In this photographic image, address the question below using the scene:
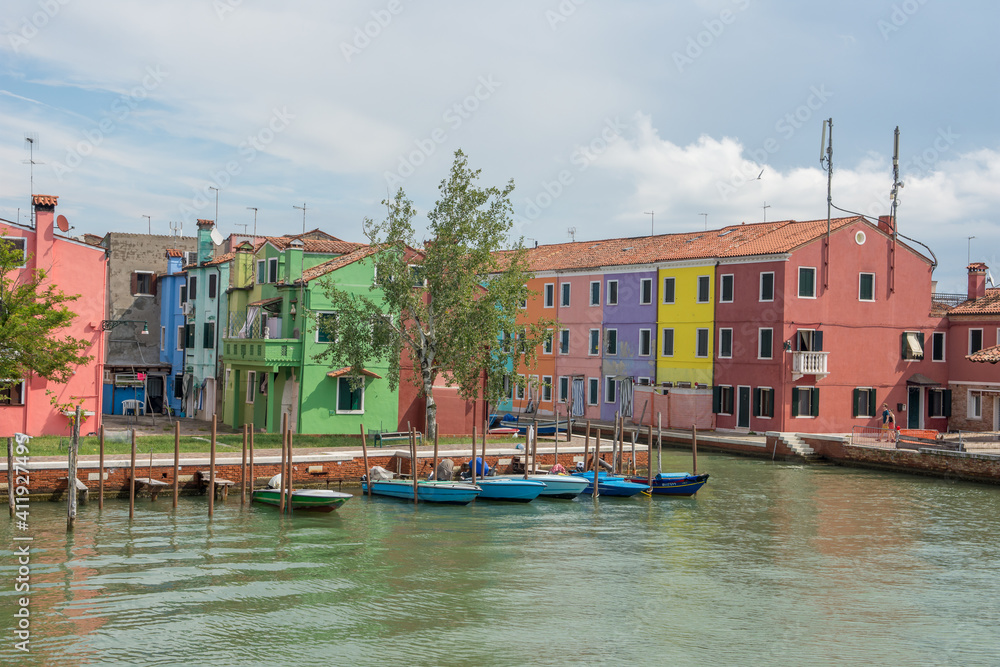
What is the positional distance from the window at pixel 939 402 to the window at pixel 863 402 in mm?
3781

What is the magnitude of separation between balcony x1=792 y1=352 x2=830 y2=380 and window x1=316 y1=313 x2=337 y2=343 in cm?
2139

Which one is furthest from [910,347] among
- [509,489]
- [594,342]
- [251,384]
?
[251,384]

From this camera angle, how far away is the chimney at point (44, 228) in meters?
32.9

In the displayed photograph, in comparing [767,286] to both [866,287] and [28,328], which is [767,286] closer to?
[866,287]

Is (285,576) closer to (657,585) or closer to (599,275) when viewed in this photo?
(657,585)

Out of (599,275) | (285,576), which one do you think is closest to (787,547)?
(285,576)

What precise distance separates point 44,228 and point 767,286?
3104cm

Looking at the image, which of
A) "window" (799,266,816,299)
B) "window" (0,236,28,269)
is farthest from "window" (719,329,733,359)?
"window" (0,236,28,269)

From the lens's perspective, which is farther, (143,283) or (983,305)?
(143,283)

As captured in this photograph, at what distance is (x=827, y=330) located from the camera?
153 ft

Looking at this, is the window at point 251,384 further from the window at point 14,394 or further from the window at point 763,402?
the window at point 763,402

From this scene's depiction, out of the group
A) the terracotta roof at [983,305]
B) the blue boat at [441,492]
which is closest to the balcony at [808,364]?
the terracotta roof at [983,305]

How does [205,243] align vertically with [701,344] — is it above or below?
above

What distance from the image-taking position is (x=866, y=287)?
4750 centimetres
